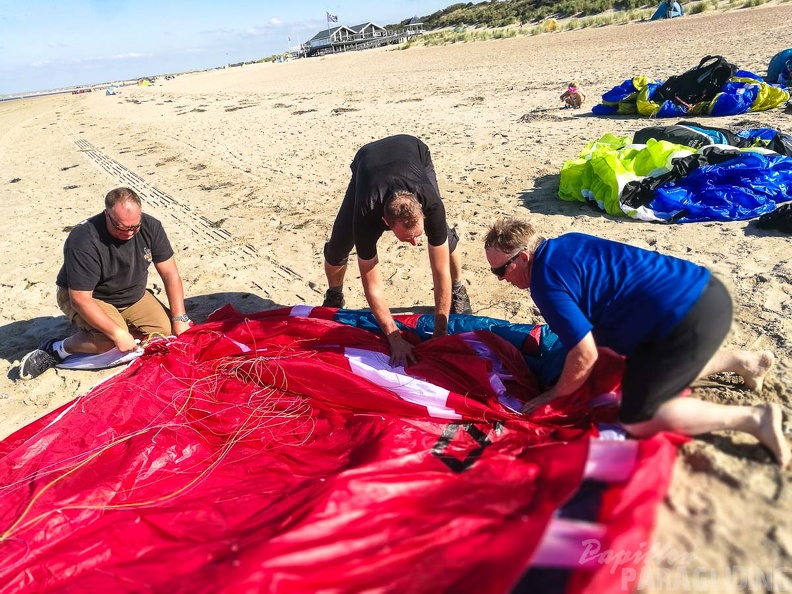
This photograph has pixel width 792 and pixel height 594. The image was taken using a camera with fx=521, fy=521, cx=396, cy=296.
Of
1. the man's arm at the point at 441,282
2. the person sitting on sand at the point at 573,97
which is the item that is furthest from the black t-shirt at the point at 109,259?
the person sitting on sand at the point at 573,97

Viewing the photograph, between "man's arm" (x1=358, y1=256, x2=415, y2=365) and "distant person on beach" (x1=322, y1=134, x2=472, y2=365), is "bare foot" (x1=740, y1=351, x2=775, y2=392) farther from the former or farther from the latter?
"man's arm" (x1=358, y1=256, x2=415, y2=365)

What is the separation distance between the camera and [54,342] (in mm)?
4266

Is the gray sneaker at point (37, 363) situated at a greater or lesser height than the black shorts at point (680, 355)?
lesser

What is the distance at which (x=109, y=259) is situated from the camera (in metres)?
3.97

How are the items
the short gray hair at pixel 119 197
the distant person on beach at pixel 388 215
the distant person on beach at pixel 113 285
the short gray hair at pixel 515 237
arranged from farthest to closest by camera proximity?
the distant person on beach at pixel 113 285
the short gray hair at pixel 119 197
the distant person on beach at pixel 388 215
the short gray hair at pixel 515 237

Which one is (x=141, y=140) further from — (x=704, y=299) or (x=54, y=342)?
(x=704, y=299)

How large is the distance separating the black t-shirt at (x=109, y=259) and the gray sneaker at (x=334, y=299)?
1349mm

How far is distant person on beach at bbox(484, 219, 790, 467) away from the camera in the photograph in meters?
Result: 2.21

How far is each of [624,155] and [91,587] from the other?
239 inches

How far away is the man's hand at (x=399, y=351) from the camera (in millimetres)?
3363

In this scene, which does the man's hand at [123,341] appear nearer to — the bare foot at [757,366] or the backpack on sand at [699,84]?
→ the bare foot at [757,366]

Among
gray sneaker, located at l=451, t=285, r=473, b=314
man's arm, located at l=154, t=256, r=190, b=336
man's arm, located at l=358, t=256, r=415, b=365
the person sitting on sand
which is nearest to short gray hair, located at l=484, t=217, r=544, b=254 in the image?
man's arm, located at l=358, t=256, r=415, b=365

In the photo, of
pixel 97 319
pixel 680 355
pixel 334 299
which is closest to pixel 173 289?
pixel 97 319

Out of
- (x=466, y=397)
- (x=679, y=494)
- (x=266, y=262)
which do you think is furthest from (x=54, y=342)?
(x=679, y=494)
